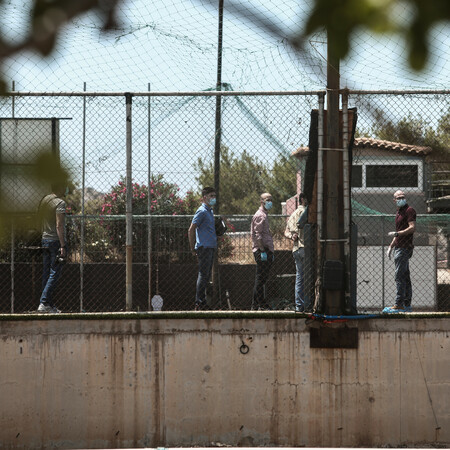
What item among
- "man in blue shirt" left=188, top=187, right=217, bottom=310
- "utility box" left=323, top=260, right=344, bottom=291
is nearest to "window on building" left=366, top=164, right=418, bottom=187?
"man in blue shirt" left=188, top=187, right=217, bottom=310

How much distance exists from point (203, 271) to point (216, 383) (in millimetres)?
1495

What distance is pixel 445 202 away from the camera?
36.0 feet

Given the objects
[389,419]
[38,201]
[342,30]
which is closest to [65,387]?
[389,419]

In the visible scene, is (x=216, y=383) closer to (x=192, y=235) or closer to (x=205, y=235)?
(x=205, y=235)

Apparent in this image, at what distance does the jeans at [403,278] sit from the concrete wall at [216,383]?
1011mm

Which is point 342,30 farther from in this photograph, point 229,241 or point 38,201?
point 229,241

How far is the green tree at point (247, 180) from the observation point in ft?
24.2

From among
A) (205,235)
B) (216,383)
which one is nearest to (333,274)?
(216,383)

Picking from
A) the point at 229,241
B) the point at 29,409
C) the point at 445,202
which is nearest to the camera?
the point at 29,409

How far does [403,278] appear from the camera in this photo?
25.5 ft

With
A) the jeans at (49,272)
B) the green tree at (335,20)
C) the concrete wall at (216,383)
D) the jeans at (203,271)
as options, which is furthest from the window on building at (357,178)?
the green tree at (335,20)

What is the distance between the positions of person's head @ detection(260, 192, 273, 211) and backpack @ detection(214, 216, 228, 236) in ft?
1.96

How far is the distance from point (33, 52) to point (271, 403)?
18.5ft

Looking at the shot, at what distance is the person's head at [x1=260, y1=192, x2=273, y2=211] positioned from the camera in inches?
339
